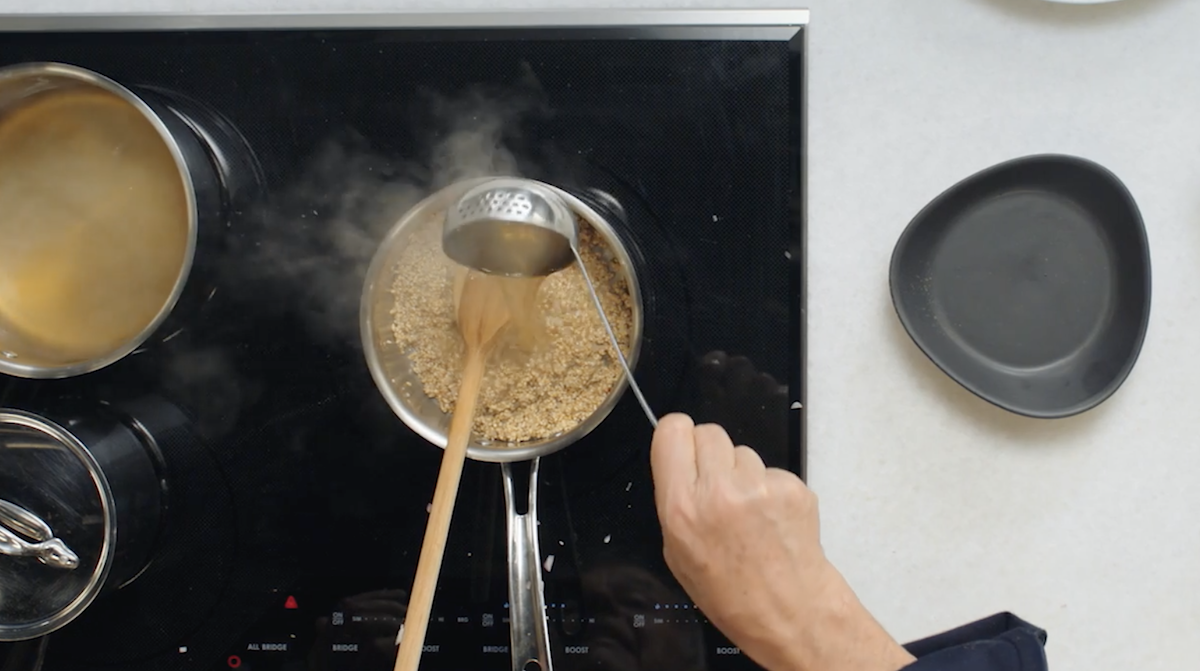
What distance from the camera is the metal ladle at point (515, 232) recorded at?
567 mm

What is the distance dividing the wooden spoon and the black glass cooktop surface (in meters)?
0.08

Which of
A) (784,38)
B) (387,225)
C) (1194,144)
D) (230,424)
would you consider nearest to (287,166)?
(387,225)

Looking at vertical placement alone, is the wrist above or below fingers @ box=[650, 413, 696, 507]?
below

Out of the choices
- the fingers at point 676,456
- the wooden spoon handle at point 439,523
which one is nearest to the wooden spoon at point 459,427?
the wooden spoon handle at point 439,523

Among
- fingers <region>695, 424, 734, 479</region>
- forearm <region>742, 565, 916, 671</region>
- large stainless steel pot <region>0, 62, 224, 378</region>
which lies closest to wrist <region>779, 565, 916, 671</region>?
forearm <region>742, 565, 916, 671</region>

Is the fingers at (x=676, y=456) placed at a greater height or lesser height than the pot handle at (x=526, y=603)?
greater

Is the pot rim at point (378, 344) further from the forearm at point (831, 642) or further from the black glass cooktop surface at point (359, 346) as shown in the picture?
the forearm at point (831, 642)

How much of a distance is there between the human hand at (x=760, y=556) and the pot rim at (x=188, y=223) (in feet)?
1.16

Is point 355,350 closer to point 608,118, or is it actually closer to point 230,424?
point 230,424

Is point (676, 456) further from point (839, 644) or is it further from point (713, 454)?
point (839, 644)

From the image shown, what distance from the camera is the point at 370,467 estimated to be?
26.3 inches

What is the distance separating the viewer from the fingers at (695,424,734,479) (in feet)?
1.79

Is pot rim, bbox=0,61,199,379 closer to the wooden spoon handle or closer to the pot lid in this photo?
the pot lid

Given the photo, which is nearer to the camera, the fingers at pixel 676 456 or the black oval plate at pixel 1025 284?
the fingers at pixel 676 456
